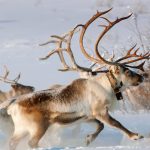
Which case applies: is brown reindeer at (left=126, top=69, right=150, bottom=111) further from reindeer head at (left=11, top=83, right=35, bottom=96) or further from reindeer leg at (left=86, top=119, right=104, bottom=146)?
reindeer leg at (left=86, top=119, right=104, bottom=146)

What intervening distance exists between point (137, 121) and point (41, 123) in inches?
115

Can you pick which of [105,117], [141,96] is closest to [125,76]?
[105,117]

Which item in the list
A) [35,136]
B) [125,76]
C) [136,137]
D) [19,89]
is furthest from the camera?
[19,89]

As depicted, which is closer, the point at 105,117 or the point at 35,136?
the point at 35,136

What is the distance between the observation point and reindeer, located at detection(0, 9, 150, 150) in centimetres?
839

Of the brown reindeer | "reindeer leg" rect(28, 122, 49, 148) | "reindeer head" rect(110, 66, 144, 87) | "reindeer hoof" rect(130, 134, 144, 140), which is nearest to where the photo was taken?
"reindeer hoof" rect(130, 134, 144, 140)

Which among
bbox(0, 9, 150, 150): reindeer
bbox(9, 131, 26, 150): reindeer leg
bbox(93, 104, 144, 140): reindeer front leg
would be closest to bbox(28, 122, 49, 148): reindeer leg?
bbox(0, 9, 150, 150): reindeer

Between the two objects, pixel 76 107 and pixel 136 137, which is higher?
pixel 76 107

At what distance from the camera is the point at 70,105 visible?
863 centimetres

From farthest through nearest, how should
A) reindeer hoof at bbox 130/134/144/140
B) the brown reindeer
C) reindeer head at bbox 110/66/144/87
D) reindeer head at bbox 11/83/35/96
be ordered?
1. the brown reindeer
2. reindeer head at bbox 11/83/35/96
3. reindeer head at bbox 110/66/144/87
4. reindeer hoof at bbox 130/134/144/140

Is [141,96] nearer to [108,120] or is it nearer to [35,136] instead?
[108,120]

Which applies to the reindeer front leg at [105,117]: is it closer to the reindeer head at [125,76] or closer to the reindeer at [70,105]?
the reindeer at [70,105]

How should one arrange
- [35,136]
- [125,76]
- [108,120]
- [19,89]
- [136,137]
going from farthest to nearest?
1. [19,89]
2. [125,76]
3. [108,120]
4. [35,136]
5. [136,137]

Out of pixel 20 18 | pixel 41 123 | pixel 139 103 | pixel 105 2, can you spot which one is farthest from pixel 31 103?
pixel 105 2
